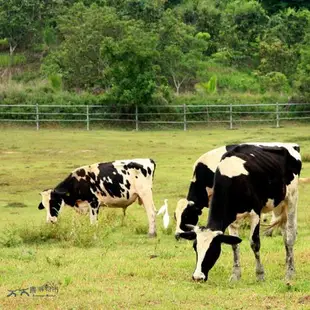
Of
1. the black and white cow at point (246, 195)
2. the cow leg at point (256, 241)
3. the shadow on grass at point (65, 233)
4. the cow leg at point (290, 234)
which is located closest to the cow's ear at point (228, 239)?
the black and white cow at point (246, 195)

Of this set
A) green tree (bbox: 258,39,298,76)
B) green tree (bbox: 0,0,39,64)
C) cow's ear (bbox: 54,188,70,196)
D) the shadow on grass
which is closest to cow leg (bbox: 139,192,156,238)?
the shadow on grass

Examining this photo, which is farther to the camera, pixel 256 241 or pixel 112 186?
pixel 112 186

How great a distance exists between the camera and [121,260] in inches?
491

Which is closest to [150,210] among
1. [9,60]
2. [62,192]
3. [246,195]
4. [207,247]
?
[62,192]

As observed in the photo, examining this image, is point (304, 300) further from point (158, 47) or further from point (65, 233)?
point (158, 47)

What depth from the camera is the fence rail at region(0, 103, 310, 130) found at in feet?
149

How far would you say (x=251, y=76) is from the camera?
56.1 meters

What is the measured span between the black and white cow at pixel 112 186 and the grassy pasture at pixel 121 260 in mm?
330

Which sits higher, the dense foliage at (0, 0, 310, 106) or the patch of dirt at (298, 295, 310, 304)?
the dense foliage at (0, 0, 310, 106)

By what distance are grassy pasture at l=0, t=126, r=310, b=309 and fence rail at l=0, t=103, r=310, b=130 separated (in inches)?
642

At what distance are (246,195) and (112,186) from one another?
22.2 feet

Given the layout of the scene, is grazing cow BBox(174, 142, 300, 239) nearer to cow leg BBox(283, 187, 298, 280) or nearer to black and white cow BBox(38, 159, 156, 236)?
black and white cow BBox(38, 159, 156, 236)

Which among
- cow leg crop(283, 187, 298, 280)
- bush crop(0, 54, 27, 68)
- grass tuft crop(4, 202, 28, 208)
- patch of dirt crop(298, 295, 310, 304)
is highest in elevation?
bush crop(0, 54, 27, 68)

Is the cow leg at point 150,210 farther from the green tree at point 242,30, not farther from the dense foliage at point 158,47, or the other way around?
the green tree at point 242,30
